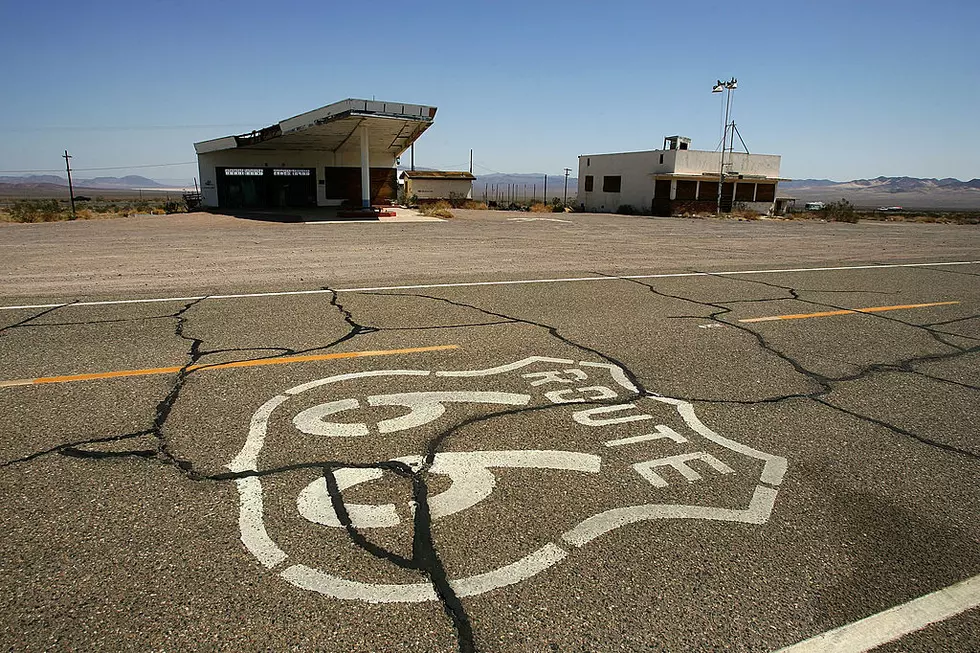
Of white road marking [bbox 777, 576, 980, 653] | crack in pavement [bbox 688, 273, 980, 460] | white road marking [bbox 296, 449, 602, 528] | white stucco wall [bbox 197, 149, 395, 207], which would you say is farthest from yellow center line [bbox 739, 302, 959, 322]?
white stucco wall [bbox 197, 149, 395, 207]

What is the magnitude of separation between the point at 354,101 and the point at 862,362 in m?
22.6

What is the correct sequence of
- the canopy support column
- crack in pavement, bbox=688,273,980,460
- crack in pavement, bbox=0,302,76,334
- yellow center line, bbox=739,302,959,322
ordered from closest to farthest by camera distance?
crack in pavement, bbox=688,273,980,460, crack in pavement, bbox=0,302,76,334, yellow center line, bbox=739,302,959,322, the canopy support column

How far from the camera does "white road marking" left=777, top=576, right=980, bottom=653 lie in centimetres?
233

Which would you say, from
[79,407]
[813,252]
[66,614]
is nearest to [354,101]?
[813,252]

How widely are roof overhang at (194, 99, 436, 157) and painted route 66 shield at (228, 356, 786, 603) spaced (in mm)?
22572

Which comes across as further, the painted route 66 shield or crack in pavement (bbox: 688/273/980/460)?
crack in pavement (bbox: 688/273/980/460)

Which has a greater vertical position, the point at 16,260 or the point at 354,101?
the point at 354,101

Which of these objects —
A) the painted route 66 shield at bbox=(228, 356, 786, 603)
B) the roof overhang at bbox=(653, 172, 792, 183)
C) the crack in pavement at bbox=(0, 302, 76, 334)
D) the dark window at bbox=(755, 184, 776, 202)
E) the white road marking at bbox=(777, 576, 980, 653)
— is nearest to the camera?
the white road marking at bbox=(777, 576, 980, 653)

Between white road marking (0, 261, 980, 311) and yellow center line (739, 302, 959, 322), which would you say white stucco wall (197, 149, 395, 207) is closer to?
white road marking (0, 261, 980, 311)

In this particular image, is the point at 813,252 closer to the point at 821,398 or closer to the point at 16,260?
the point at 821,398

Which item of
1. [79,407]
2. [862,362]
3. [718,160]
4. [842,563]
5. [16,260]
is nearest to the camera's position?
[842,563]

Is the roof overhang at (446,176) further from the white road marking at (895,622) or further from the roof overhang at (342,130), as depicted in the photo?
the white road marking at (895,622)

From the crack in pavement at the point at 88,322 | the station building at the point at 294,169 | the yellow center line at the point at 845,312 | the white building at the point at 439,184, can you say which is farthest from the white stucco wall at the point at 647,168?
the crack in pavement at the point at 88,322

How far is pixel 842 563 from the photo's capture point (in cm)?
282
